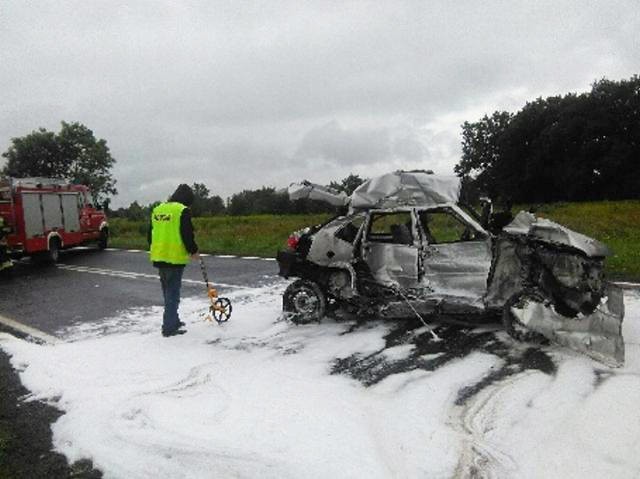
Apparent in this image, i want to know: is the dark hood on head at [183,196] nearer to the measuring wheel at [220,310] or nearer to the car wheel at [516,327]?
the measuring wheel at [220,310]

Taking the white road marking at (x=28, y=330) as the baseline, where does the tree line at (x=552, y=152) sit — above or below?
above

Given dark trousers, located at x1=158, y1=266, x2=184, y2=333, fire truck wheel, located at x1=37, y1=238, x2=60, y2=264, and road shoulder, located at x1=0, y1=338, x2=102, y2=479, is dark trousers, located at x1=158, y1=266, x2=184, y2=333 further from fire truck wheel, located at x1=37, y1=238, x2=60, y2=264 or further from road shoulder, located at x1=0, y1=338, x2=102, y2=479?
fire truck wheel, located at x1=37, y1=238, x2=60, y2=264

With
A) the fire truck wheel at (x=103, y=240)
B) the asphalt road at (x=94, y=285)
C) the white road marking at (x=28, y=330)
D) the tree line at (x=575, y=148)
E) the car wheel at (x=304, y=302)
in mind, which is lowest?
the white road marking at (x=28, y=330)

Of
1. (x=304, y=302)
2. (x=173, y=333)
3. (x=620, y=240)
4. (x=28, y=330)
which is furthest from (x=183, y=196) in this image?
(x=620, y=240)

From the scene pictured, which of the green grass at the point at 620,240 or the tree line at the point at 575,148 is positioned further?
the tree line at the point at 575,148

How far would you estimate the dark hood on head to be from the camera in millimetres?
6742

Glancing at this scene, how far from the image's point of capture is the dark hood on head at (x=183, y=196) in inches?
265

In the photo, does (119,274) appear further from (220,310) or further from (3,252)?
(220,310)

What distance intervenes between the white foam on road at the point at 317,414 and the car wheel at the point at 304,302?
673 millimetres

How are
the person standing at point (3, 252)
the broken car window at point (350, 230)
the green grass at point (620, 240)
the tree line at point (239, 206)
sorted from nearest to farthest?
the broken car window at point (350, 230)
the green grass at point (620, 240)
the person standing at point (3, 252)
the tree line at point (239, 206)

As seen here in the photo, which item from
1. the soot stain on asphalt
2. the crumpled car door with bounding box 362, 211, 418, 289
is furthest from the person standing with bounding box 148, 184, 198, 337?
the soot stain on asphalt

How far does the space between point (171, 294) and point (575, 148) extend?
177ft

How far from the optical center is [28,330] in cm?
734

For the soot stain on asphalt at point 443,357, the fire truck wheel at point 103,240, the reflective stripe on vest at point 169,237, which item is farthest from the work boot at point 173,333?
the fire truck wheel at point 103,240
